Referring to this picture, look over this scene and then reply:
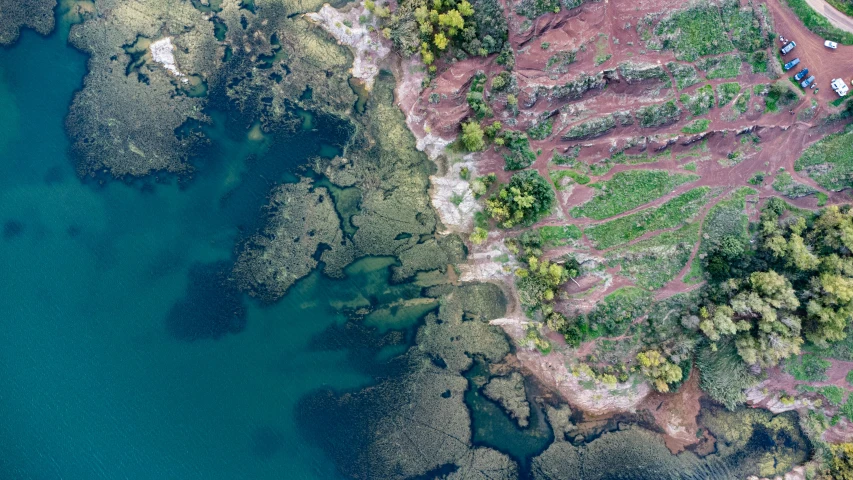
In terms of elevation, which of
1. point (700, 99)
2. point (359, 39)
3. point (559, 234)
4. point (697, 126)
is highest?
point (359, 39)

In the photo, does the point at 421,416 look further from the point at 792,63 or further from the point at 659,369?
the point at 792,63

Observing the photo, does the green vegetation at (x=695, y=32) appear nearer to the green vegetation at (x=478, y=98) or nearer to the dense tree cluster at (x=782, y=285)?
the dense tree cluster at (x=782, y=285)

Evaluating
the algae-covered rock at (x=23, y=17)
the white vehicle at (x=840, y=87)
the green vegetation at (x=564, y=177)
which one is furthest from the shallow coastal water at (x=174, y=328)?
the white vehicle at (x=840, y=87)

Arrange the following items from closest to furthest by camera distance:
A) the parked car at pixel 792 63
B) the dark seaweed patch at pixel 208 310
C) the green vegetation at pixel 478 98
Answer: the parked car at pixel 792 63 → the green vegetation at pixel 478 98 → the dark seaweed patch at pixel 208 310

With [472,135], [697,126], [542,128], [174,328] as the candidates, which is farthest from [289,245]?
[697,126]

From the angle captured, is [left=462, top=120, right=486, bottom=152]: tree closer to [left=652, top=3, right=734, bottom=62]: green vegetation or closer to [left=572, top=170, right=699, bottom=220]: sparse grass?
[left=572, top=170, right=699, bottom=220]: sparse grass

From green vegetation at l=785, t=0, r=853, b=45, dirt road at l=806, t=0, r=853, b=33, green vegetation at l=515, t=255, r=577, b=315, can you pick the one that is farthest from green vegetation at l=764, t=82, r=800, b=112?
green vegetation at l=515, t=255, r=577, b=315

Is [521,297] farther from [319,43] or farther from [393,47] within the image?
[319,43]
